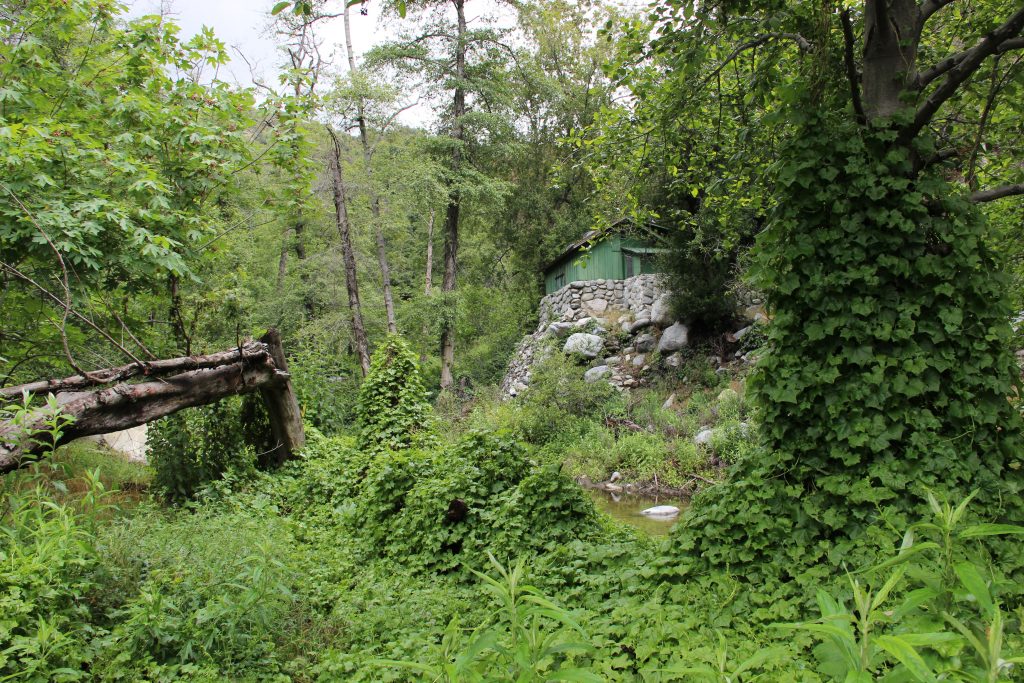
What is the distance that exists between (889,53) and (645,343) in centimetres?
1313

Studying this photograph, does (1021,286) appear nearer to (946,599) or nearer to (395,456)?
(946,599)

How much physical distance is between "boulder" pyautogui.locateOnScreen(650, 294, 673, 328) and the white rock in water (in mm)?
7949

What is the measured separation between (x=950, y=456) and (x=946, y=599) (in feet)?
7.50

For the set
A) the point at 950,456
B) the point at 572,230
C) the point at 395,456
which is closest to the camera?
the point at 950,456

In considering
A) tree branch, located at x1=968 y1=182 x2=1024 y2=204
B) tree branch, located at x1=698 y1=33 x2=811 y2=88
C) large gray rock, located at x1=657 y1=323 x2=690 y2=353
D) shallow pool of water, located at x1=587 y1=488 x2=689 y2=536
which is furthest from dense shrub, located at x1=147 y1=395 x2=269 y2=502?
large gray rock, located at x1=657 y1=323 x2=690 y2=353

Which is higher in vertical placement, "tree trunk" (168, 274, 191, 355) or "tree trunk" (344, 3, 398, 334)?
"tree trunk" (344, 3, 398, 334)

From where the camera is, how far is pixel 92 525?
3.77m

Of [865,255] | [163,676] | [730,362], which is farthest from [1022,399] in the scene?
[730,362]

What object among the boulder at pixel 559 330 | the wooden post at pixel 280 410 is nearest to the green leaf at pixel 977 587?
the wooden post at pixel 280 410

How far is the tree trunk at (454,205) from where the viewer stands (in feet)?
62.6

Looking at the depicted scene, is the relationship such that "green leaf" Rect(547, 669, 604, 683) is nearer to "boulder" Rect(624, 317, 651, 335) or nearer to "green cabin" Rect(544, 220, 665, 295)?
"boulder" Rect(624, 317, 651, 335)

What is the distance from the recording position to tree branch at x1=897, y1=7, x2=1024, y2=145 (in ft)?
11.5

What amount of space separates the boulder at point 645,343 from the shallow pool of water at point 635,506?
266 inches

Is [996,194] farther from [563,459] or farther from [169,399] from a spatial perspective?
[169,399]
